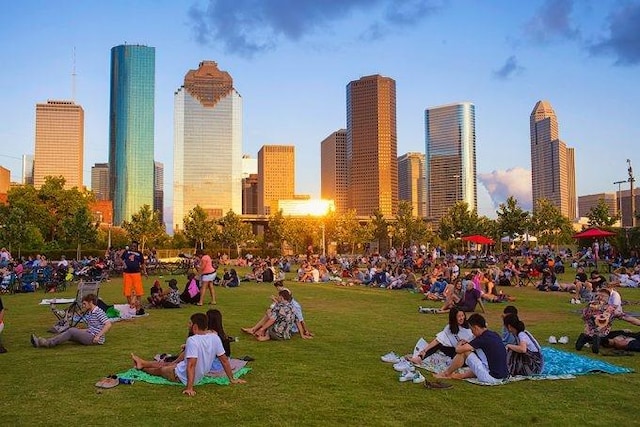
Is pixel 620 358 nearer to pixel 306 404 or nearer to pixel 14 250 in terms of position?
pixel 306 404

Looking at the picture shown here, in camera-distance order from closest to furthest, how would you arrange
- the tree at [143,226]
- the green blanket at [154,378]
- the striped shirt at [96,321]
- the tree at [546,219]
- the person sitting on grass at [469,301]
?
1. the green blanket at [154,378]
2. the striped shirt at [96,321]
3. the person sitting on grass at [469,301]
4. the tree at [546,219]
5. the tree at [143,226]

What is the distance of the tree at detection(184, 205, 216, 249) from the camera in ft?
241

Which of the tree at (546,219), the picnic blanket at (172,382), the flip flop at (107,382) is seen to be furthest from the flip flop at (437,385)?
the tree at (546,219)

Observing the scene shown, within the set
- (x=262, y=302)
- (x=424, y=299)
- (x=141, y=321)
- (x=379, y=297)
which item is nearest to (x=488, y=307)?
(x=424, y=299)

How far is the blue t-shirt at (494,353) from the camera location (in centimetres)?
822

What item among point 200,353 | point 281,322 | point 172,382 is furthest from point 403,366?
point 281,322

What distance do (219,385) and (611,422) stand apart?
493cm

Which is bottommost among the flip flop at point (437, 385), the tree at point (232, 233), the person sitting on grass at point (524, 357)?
the flip flop at point (437, 385)

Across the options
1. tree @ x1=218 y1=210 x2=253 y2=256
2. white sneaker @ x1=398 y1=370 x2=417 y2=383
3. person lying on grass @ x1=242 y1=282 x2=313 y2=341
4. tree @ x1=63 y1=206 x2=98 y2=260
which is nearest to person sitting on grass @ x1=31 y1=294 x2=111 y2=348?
person lying on grass @ x1=242 y1=282 x2=313 y2=341

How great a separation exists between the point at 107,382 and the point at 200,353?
4.28 feet

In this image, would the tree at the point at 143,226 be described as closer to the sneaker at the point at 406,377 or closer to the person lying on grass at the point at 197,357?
the person lying on grass at the point at 197,357

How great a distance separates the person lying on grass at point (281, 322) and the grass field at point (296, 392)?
1.17 ft

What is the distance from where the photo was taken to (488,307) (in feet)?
58.6

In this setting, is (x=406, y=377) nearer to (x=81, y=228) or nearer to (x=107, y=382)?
(x=107, y=382)
